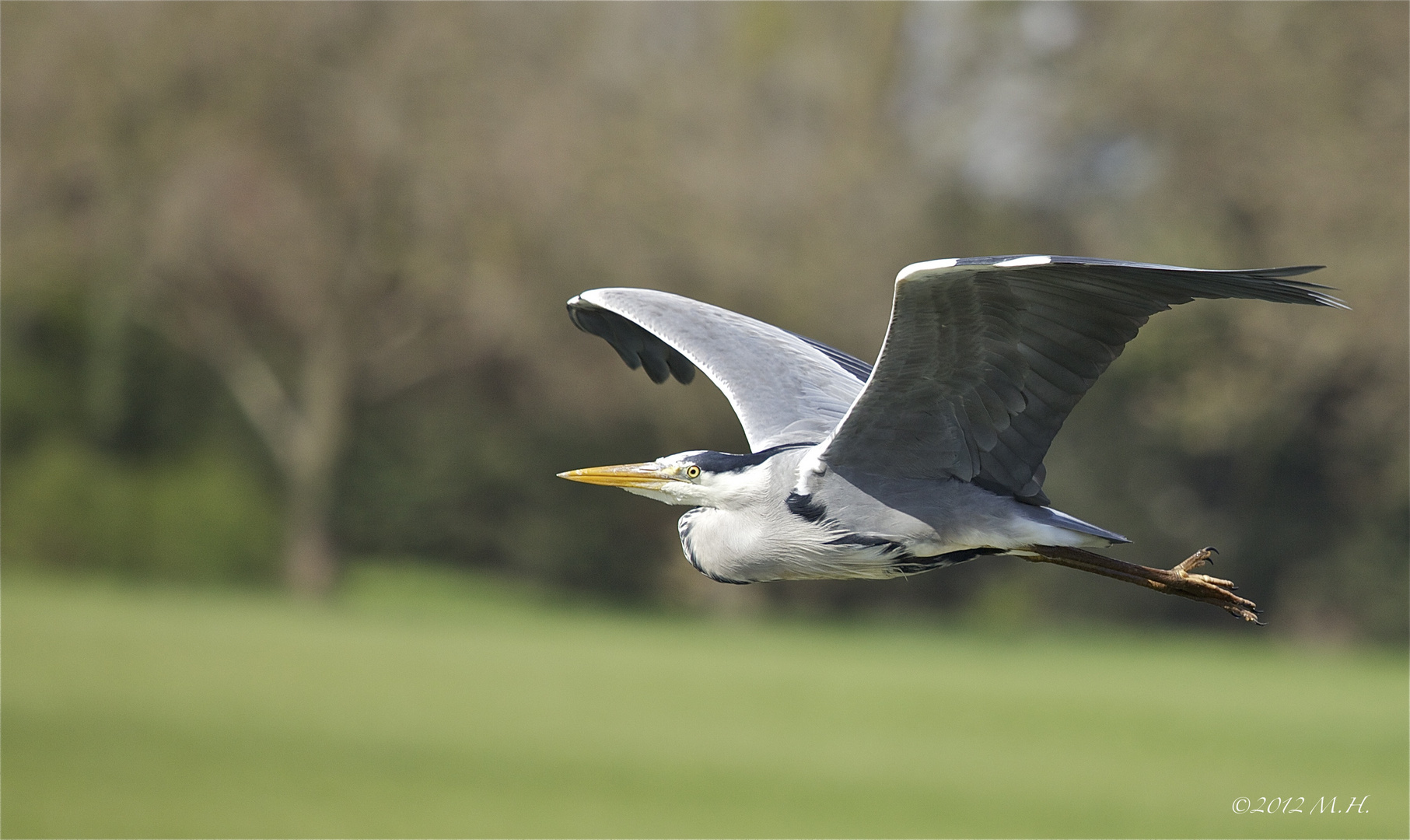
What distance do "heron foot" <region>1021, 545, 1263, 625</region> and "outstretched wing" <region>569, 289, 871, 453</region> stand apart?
955 mm

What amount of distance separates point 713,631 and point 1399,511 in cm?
1185

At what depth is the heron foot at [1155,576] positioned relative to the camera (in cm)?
449

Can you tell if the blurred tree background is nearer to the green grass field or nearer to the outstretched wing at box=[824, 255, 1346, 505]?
the green grass field

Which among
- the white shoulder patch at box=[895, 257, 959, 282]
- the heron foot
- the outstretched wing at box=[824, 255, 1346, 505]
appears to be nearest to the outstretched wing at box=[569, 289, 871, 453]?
the outstretched wing at box=[824, 255, 1346, 505]

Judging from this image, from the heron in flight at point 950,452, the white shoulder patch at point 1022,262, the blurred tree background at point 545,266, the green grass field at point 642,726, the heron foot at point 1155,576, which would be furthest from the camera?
the blurred tree background at point 545,266

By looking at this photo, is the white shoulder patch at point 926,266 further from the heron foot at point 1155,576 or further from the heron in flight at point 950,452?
the heron foot at point 1155,576

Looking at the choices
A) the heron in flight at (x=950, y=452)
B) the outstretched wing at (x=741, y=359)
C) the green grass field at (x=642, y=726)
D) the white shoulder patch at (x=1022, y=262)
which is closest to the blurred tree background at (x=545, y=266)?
the green grass field at (x=642, y=726)

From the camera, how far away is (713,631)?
26812 millimetres

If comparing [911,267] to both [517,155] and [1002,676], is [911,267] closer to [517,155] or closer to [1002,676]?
[1002,676]

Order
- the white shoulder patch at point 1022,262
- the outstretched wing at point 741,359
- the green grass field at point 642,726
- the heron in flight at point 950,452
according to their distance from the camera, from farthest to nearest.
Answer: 1. the green grass field at point 642,726
2. the outstretched wing at point 741,359
3. the heron in flight at point 950,452
4. the white shoulder patch at point 1022,262

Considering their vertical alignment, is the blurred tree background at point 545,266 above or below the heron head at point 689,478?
above

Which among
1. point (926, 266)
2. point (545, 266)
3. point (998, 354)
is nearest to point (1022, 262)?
point (926, 266)

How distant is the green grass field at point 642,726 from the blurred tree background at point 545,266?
5.90ft

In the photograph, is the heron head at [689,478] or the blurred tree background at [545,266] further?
the blurred tree background at [545,266]
